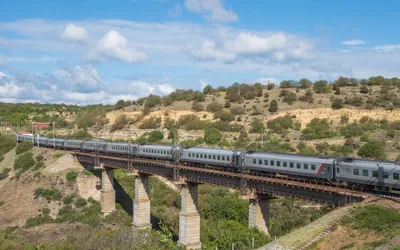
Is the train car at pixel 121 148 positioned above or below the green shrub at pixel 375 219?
above

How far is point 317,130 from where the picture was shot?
266 feet

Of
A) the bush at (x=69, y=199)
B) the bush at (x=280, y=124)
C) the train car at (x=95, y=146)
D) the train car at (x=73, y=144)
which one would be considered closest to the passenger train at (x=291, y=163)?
the train car at (x=95, y=146)

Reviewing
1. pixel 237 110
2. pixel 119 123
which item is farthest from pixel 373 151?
pixel 119 123

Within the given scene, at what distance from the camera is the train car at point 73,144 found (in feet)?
230

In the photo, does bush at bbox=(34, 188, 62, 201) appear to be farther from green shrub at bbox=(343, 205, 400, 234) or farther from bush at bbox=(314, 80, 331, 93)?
bush at bbox=(314, 80, 331, 93)

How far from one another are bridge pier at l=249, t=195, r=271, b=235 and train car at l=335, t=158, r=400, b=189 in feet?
25.9

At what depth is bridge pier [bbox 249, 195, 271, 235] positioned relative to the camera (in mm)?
36500

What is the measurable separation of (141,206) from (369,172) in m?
29.0

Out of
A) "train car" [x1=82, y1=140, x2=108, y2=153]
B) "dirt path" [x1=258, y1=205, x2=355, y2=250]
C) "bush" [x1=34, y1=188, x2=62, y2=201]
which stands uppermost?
"train car" [x1=82, y1=140, x2=108, y2=153]

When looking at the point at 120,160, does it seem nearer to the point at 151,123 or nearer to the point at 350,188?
the point at 350,188

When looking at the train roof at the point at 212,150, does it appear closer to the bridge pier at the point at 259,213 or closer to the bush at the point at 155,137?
the bridge pier at the point at 259,213

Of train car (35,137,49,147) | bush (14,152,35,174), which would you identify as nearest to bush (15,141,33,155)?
train car (35,137,49,147)

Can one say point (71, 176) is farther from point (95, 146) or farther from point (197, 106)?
point (197, 106)

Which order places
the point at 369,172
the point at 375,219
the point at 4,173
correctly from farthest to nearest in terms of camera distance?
the point at 4,173
the point at 369,172
the point at 375,219
